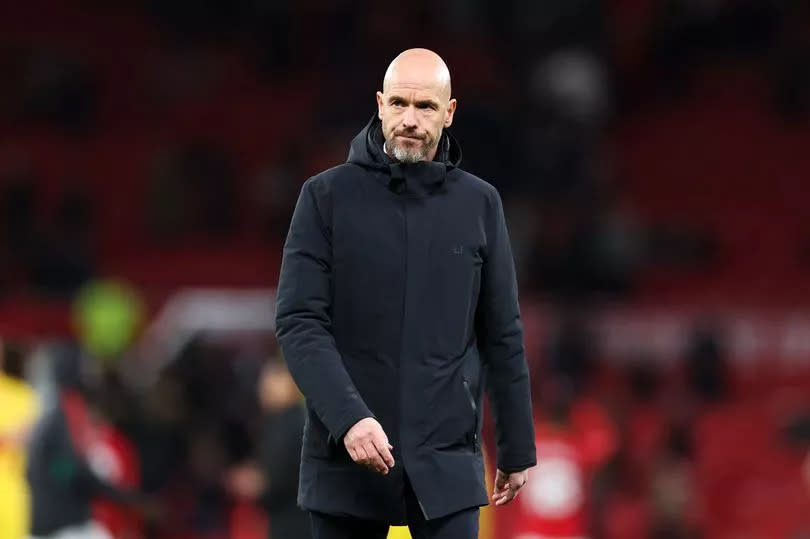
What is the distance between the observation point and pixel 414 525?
4598mm

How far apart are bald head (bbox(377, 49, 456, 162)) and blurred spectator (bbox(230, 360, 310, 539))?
3.29m

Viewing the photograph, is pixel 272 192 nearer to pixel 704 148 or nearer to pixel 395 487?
pixel 704 148

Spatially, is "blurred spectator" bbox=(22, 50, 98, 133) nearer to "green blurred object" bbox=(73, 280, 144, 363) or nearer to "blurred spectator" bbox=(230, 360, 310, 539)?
"green blurred object" bbox=(73, 280, 144, 363)

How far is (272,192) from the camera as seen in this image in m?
16.5

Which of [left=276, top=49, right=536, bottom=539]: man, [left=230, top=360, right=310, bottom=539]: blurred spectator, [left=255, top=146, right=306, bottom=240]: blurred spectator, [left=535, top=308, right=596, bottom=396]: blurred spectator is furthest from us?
[left=255, top=146, right=306, bottom=240]: blurred spectator

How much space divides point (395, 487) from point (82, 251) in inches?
457

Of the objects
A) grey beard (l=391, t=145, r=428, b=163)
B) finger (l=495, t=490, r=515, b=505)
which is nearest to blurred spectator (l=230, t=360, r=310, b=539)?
finger (l=495, t=490, r=515, b=505)

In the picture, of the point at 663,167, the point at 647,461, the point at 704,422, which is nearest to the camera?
the point at 647,461

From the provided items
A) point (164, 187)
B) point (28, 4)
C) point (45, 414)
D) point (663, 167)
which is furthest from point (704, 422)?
point (28, 4)

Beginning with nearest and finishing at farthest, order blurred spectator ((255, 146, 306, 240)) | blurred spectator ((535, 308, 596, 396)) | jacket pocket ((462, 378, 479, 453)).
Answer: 1. jacket pocket ((462, 378, 479, 453))
2. blurred spectator ((535, 308, 596, 396))
3. blurred spectator ((255, 146, 306, 240))

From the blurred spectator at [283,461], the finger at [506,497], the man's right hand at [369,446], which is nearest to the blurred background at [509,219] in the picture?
the blurred spectator at [283,461]

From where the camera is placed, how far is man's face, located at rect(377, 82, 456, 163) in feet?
15.0

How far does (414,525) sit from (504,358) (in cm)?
45

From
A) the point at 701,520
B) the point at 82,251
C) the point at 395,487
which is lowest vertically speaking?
the point at 701,520
